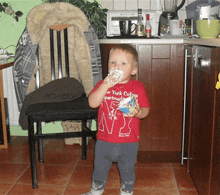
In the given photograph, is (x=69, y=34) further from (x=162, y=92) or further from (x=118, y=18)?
(x=162, y=92)

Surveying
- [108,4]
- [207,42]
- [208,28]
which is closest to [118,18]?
[108,4]

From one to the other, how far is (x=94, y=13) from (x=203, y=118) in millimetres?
1334

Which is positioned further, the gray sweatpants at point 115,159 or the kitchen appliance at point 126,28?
the kitchen appliance at point 126,28

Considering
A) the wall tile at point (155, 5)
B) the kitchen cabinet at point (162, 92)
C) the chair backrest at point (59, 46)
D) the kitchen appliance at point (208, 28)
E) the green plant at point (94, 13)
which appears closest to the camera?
the kitchen appliance at point (208, 28)

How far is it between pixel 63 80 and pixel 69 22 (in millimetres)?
473

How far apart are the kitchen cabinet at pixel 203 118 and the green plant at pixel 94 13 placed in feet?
2.80

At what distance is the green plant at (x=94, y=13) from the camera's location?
2.38m

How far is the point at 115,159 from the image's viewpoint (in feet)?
4.96

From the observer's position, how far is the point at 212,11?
242 cm

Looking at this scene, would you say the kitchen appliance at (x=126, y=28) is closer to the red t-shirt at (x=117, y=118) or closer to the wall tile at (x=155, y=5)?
the wall tile at (x=155, y=5)

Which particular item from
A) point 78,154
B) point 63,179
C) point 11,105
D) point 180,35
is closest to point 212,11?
point 180,35

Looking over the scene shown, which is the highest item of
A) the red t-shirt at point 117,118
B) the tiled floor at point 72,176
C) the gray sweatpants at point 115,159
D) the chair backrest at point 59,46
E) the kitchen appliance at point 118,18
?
the kitchen appliance at point 118,18

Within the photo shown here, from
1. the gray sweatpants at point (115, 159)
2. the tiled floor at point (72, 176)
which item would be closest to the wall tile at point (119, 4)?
the tiled floor at point (72, 176)

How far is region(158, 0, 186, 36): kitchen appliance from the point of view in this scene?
2389 mm
